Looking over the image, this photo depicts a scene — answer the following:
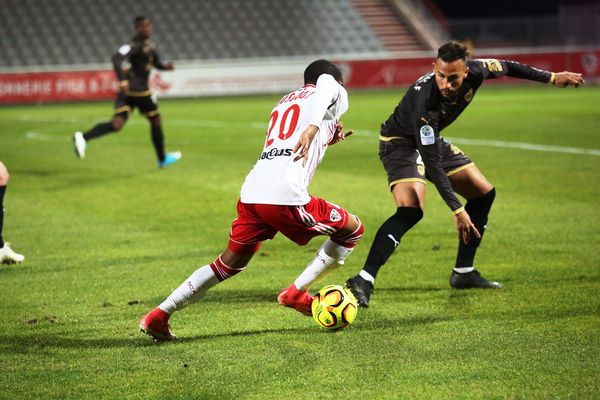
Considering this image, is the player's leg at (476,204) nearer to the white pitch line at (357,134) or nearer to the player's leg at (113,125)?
the white pitch line at (357,134)

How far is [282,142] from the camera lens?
5.75 metres

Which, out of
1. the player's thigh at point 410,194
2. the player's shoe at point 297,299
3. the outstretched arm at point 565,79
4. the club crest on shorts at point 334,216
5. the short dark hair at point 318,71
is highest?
the short dark hair at point 318,71

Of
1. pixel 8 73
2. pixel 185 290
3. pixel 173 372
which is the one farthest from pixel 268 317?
pixel 8 73

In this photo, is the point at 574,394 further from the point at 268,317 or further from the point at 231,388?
the point at 268,317

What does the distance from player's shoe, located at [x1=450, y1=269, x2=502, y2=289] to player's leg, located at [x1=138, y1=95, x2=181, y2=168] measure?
9.45 m

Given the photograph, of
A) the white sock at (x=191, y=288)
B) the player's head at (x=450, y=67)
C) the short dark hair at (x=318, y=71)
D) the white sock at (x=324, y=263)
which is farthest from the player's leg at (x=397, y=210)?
the short dark hair at (x=318, y=71)

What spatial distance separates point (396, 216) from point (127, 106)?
10.6 m

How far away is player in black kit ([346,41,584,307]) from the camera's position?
6539mm

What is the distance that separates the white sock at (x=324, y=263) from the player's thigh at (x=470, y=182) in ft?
4.95

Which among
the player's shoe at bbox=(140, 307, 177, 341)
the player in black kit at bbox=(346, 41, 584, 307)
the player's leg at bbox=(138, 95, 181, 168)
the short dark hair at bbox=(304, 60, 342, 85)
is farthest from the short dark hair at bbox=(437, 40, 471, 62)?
the player's leg at bbox=(138, 95, 181, 168)

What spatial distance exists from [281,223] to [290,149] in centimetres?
46

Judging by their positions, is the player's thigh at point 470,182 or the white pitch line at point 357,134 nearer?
the player's thigh at point 470,182

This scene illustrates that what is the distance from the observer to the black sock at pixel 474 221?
758 cm

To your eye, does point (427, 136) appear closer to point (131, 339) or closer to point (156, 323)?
point (156, 323)
